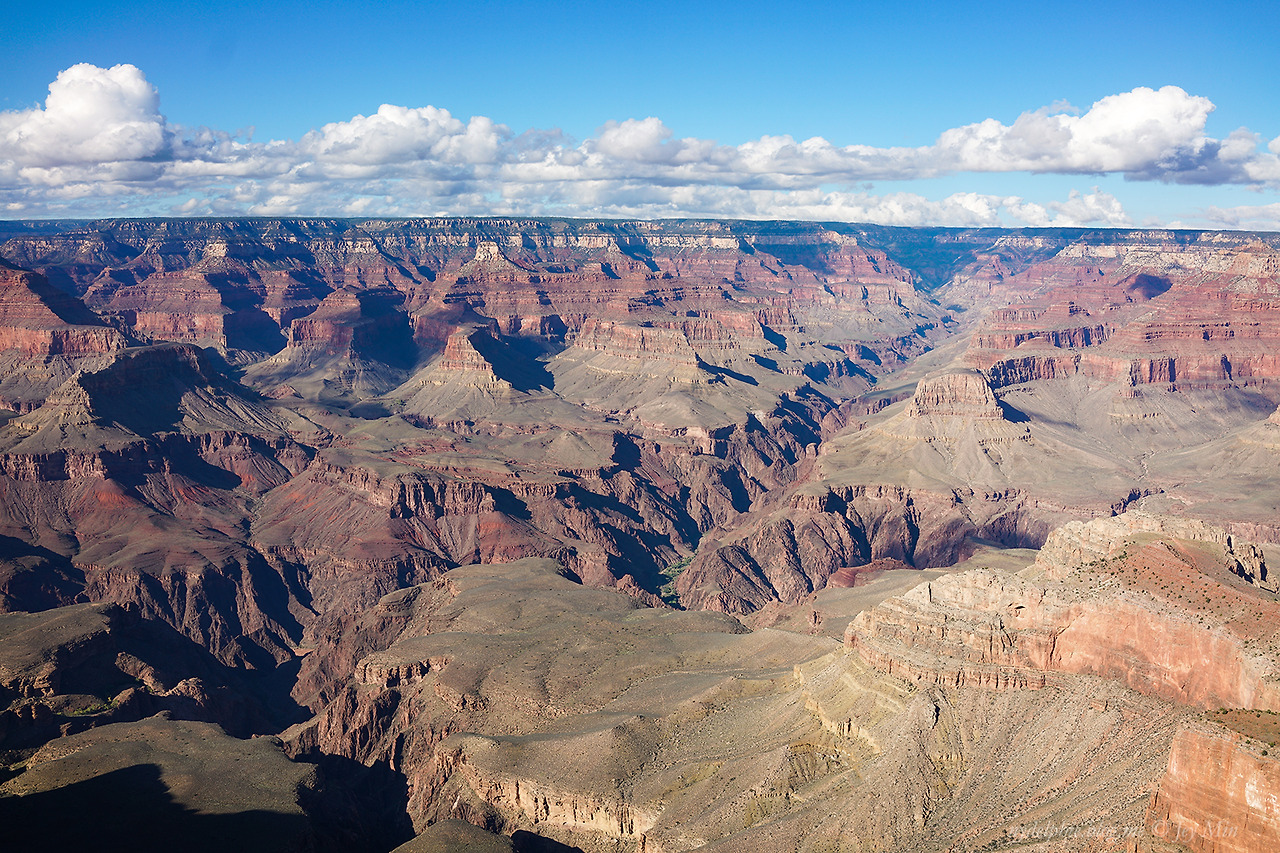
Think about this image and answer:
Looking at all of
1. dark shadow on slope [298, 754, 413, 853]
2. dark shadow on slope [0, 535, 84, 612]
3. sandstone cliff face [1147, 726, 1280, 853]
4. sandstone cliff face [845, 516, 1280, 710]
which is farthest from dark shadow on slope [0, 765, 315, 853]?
dark shadow on slope [0, 535, 84, 612]

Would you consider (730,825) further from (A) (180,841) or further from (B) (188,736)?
(B) (188,736)

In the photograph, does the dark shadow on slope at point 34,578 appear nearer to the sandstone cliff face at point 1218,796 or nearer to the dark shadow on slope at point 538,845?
the dark shadow on slope at point 538,845

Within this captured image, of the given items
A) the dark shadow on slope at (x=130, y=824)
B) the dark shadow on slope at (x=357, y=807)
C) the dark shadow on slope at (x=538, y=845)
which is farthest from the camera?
the dark shadow on slope at (x=357, y=807)

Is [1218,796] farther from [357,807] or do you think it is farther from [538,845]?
[357,807]
